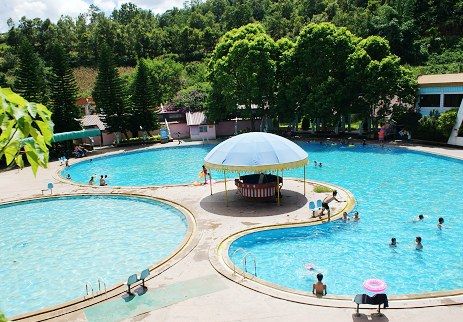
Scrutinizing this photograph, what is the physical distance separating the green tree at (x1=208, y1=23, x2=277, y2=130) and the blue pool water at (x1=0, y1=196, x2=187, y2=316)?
21.2 meters

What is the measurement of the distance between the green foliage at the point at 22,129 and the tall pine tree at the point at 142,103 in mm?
44786

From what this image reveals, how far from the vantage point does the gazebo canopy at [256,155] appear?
19.6m

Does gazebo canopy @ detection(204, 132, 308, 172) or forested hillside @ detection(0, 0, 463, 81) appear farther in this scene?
forested hillside @ detection(0, 0, 463, 81)

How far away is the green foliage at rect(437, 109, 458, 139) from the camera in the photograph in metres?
33.6

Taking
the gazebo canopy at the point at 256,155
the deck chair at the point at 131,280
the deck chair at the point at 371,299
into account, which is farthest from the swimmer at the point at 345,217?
the deck chair at the point at 131,280

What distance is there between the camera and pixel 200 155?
129ft

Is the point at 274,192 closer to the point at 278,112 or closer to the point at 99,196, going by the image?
the point at 99,196

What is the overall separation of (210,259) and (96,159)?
94.5ft

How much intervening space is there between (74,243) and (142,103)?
29.9m

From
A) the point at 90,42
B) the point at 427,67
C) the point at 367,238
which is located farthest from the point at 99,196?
the point at 90,42

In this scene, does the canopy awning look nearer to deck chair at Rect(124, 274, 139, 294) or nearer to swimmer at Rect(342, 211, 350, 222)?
swimmer at Rect(342, 211, 350, 222)

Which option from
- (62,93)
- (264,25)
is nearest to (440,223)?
(62,93)

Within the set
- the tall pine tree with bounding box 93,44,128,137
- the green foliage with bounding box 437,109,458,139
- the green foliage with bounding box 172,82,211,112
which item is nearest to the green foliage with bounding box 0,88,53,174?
the green foliage with bounding box 437,109,458,139

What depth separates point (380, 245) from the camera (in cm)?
1634
